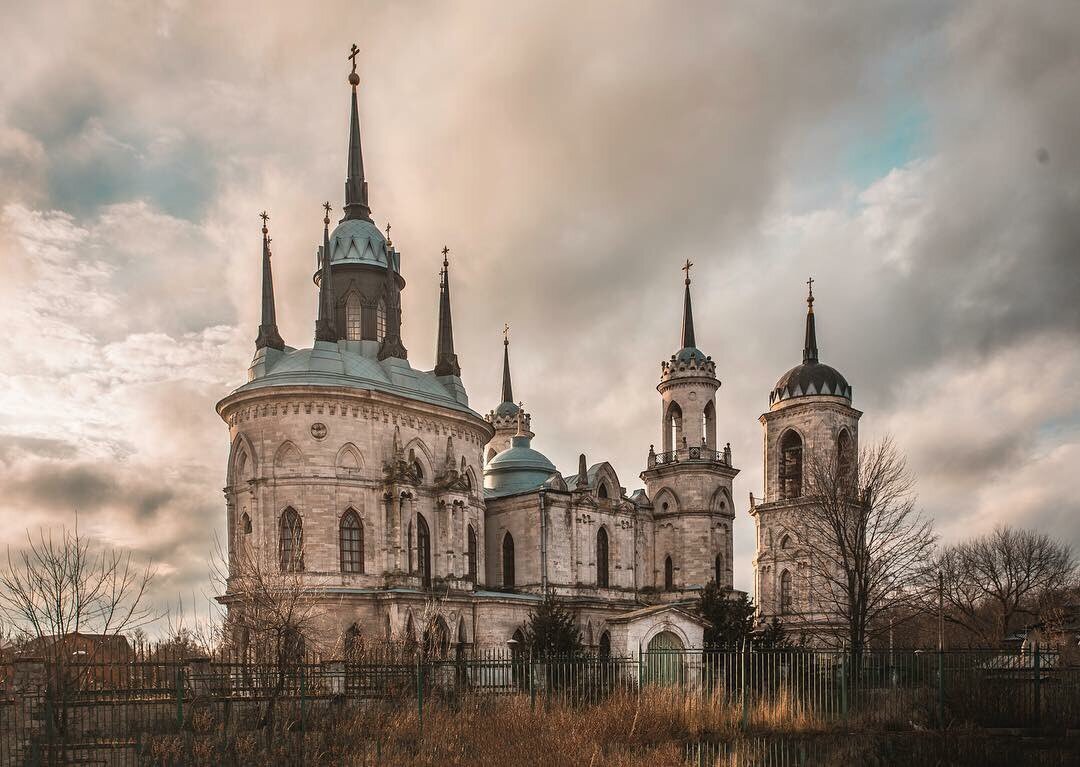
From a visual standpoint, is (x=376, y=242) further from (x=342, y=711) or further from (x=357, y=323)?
(x=342, y=711)

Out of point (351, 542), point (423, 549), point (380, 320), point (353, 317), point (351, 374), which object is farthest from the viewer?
point (380, 320)

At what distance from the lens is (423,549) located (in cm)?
3600

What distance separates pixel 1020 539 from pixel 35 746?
56441mm

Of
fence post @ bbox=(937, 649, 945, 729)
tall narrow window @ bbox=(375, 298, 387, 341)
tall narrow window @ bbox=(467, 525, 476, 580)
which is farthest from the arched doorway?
tall narrow window @ bbox=(375, 298, 387, 341)

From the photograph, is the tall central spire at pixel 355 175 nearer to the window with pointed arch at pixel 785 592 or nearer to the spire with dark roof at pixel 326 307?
the spire with dark roof at pixel 326 307

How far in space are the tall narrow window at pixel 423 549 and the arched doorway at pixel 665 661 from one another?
916 centimetres

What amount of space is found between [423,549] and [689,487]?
14.9 metres

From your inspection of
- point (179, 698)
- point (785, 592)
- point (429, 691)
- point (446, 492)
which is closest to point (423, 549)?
point (446, 492)

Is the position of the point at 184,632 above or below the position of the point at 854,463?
below

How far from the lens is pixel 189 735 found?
1809cm

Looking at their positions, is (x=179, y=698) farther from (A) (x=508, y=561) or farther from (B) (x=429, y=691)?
(A) (x=508, y=561)

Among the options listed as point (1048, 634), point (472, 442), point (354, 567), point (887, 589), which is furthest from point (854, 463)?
point (354, 567)

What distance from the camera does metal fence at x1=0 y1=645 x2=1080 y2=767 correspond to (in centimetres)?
1817

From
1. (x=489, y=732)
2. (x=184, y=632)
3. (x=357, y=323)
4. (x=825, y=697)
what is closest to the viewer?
(x=489, y=732)
